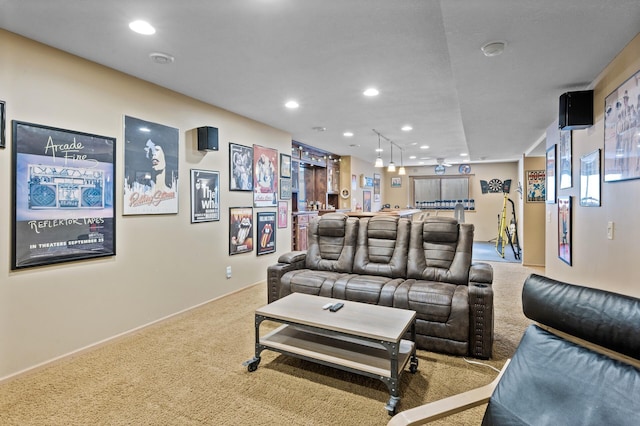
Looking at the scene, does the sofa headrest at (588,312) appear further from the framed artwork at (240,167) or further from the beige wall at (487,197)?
the beige wall at (487,197)

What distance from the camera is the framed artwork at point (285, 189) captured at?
18.9 ft

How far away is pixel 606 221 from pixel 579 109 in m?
1.04

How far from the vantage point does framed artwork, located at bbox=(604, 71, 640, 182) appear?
207 centimetres

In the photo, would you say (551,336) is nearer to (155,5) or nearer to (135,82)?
(155,5)

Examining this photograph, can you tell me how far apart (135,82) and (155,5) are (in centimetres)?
149

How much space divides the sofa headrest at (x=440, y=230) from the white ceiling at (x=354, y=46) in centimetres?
129

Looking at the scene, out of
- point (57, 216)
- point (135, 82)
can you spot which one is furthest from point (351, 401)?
point (135, 82)

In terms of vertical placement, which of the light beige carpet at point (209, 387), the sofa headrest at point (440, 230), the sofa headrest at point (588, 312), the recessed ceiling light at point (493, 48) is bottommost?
the light beige carpet at point (209, 387)

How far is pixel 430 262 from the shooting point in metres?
3.50

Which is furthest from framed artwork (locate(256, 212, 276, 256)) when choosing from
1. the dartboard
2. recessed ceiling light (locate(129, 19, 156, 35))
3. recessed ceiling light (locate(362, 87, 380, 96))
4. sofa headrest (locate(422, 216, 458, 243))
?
the dartboard

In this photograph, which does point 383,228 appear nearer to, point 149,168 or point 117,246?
point 149,168

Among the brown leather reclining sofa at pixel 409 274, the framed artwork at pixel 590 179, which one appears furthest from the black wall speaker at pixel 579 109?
the brown leather reclining sofa at pixel 409 274

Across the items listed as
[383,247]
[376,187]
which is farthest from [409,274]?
[376,187]

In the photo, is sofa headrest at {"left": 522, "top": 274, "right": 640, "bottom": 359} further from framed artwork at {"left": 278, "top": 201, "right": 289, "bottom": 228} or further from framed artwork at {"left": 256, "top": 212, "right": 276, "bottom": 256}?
framed artwork at {"left": 278, "top": 201, "right": 289, "bottom": 228}
